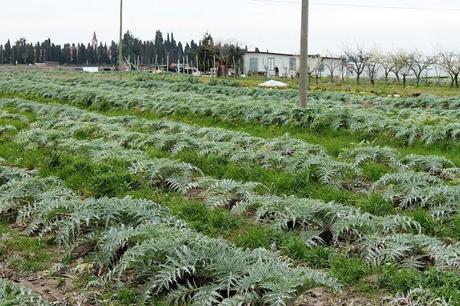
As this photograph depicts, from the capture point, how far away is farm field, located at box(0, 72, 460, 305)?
4570 mm

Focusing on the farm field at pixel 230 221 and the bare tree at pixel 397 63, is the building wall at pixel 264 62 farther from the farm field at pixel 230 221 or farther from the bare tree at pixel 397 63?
the farm field at pixel 230 221

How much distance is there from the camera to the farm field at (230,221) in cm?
457

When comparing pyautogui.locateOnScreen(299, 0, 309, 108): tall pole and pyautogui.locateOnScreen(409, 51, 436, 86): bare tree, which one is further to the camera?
pyautogui.locateOnScreen(409, 51, 436, 86): bare tree

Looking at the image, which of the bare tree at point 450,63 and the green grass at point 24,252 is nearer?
the green grass at point 24,252

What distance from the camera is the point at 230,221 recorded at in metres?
6.48

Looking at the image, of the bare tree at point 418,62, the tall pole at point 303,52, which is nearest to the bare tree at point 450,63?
the bare tree at point 418,62

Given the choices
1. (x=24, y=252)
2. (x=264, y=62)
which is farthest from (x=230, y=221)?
(x=264, y=62)

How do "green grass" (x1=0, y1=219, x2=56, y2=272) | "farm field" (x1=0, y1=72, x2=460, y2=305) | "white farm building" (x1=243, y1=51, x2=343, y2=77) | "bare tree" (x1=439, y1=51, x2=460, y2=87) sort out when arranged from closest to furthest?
1. "farm field" (x1=0, y1=72, x2=460, y2=305)
2. "green grass" (x1=0, y1=219, x2=56, y2=272)
3. "bare tree" (x1=439, y1=51, x2=460, y2=87)
4. "white farm building" (x1=243, y1=51, x2=343, y2=77)

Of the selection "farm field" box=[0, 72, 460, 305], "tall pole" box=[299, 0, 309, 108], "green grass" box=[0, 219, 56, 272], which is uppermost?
"tall pole" box=[299, 0, 309, 108]

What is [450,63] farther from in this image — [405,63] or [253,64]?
[253,64]

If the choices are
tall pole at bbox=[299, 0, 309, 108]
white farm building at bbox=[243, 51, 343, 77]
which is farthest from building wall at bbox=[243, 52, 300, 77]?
tall pole at bbox=[299, 0, 309, 108]

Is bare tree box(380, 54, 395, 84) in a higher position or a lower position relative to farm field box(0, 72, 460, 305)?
higher

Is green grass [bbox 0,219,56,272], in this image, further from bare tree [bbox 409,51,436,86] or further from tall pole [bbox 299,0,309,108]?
bare tree [bbox 409,51,436,86]

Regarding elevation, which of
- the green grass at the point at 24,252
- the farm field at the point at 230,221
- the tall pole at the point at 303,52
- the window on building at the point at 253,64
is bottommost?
the green grass at the point at 24,252
